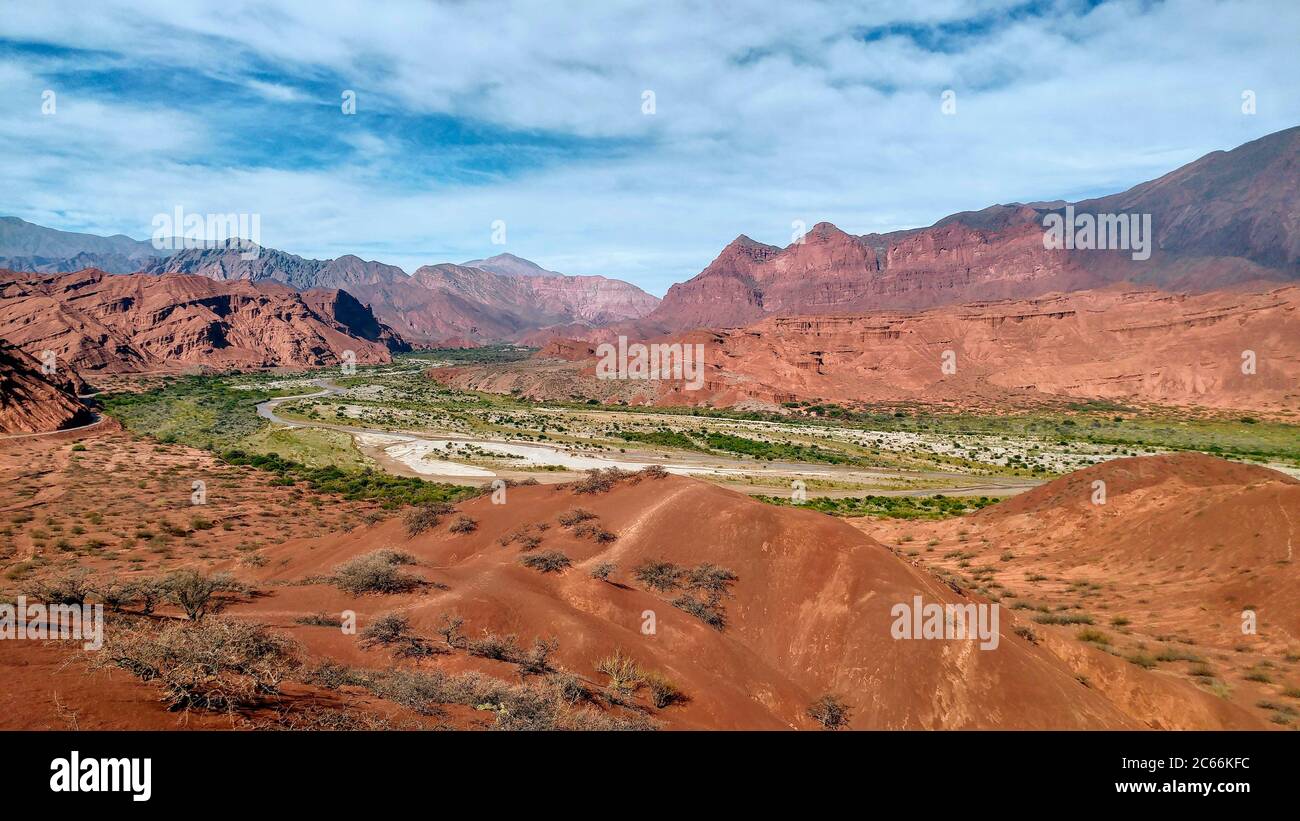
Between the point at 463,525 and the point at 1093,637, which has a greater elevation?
the point at 463,525

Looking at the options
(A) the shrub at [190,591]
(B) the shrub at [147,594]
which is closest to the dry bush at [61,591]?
(B) the shrub at [147,594]

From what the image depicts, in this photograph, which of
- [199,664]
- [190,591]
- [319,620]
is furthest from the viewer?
[190,591]

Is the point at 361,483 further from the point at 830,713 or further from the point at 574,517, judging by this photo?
the point at 830,713

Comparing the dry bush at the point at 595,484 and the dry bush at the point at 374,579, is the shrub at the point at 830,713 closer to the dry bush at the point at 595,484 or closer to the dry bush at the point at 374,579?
the dry bush at the point at 374,579

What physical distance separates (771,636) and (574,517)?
10.3 meters

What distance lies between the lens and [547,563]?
61.8ft

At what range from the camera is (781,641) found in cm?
1858

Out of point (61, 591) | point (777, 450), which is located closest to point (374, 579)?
point (61, 591)

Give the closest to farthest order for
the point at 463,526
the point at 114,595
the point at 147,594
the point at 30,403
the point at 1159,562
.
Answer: the point at 114,595 → the point at 147,594 → the point at 463,526 → the point at 1159,562 → the point at 30,403
